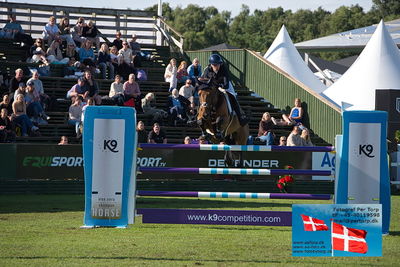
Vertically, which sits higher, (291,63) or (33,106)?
(291,63)

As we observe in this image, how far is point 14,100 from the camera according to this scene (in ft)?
67.3

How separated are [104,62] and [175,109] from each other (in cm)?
337

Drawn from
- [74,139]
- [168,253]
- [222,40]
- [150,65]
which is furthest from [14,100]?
[222,40]

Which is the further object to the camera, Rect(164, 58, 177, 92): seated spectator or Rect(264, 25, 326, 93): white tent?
Rect(264, 25, 326, 93): white tent

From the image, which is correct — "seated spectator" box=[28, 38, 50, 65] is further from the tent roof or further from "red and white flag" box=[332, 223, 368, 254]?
the tent roof

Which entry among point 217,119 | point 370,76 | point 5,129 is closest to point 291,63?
point 370,76

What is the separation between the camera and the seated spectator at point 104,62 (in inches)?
984

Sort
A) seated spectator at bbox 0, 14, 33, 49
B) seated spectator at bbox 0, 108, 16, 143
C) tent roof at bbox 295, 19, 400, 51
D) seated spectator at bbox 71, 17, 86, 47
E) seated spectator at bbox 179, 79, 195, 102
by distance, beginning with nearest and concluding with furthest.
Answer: seated spectator at bbox 0, 108, 16, 143 < seated spectator at bbox 179, 79, 195, 102 < seated spectator at bbox 0, 14, 33, 49 < seated spectator at bbox 71, 17, 86, 47 < tent roof at bbox 295, 19, 400, 51

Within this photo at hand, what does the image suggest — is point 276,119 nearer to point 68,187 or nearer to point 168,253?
point 68,187

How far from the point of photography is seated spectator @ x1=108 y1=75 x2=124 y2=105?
22344mm

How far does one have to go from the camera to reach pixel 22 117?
67.6 feet

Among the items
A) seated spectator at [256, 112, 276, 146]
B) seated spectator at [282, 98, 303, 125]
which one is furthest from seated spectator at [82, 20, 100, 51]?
seated spectator at [256, 112, 276, 146]

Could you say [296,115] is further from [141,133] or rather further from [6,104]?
[6,104]

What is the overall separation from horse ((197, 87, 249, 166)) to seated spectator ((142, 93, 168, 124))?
6.42 meters
